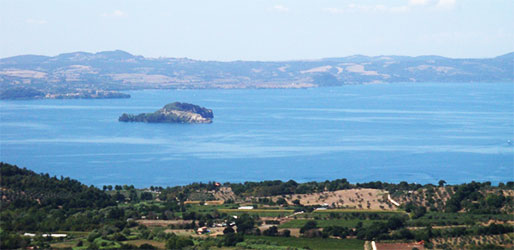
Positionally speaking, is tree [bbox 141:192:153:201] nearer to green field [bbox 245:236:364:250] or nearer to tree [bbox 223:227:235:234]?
tree [bbox 223:227:235:234]

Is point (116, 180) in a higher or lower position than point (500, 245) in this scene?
lower

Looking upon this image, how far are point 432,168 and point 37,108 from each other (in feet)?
187

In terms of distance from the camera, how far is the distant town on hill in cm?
13066

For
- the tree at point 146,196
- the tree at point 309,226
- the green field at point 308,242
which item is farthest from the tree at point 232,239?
the tree at point 146,196

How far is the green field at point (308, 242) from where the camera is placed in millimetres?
17469

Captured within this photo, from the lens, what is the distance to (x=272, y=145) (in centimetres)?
4878

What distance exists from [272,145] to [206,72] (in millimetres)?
121170

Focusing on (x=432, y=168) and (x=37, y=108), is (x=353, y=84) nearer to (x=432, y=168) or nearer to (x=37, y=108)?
(x=37, y=108)

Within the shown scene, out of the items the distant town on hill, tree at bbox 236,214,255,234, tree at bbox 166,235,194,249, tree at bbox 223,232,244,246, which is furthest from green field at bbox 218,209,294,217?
the distant town on hill

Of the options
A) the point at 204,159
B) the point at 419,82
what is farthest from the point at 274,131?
the point at 419,82

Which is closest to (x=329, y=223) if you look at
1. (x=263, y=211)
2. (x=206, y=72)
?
(x=263, y=211)

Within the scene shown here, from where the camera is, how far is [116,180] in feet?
121

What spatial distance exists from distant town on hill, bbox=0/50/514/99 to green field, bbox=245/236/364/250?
9558 cm

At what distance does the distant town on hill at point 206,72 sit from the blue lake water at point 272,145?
162 ft
